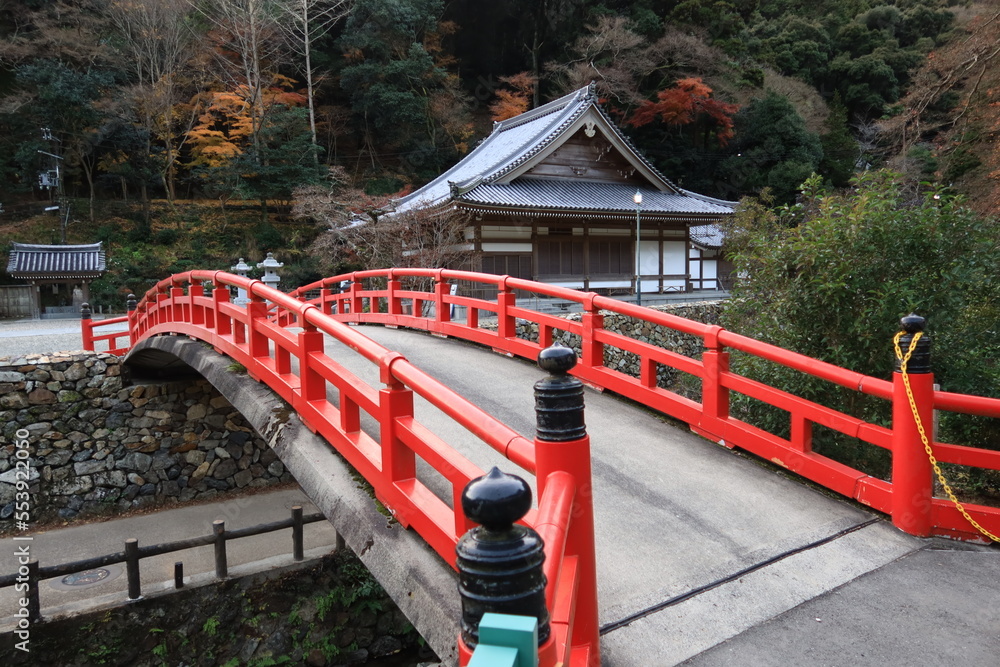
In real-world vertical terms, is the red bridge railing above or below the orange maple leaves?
below

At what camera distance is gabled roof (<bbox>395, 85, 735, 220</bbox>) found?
1694cm

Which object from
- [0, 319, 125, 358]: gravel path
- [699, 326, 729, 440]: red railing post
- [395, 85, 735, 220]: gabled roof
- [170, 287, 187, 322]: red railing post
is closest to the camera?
[699, 326, 729, 440]: red railing post

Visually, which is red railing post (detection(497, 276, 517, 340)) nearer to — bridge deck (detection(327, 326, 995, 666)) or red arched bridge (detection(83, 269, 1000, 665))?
red arched bridge (detection(83, 269, 1000, 665))

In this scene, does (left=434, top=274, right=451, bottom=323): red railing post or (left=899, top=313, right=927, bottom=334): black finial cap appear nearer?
(left=899, top=313, right=927, bottom=334): black finial cap

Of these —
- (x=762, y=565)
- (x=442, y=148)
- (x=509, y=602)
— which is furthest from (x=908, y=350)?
(x=442, y=148)

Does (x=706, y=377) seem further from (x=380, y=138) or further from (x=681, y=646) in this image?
(x=380, y=138)

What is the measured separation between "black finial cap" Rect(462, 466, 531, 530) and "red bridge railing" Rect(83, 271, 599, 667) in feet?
1.23

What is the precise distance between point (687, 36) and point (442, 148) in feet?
44.4

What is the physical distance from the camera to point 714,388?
4.39 meters

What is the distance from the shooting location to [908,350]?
3203 millimetres

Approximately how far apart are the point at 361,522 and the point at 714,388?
262 centimetres

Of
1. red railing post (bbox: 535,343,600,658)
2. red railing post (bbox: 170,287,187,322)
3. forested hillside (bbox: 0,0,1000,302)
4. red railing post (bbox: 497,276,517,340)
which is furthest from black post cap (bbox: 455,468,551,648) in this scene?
forested hillside (bbox: 0,0,1000,302)

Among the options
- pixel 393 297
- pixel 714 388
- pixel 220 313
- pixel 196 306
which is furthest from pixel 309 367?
pixel 393 297

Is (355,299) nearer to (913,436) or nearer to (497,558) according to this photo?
(913,436)
